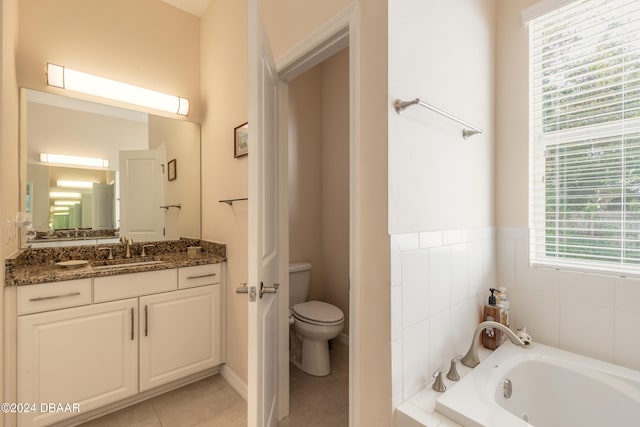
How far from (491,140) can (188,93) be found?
2275 millimetres

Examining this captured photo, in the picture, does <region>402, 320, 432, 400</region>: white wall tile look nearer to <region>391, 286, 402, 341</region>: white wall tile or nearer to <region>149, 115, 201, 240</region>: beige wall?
<region>391, 286, 402, 341</region>: white wall tile

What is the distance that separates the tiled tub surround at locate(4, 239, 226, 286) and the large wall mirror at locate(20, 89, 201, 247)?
74mm

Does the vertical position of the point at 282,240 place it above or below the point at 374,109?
below

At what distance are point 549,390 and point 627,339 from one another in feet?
1.32

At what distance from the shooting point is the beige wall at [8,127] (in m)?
1.35

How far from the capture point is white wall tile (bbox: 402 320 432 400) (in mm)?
1072

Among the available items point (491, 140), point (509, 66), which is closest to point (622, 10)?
point (509, 66)

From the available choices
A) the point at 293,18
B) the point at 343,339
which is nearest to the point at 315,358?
the point at 343,339

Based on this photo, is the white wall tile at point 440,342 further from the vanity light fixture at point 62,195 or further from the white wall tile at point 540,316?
the vanity light fixture at point 62,195

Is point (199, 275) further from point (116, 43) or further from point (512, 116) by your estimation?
point (512, 116)

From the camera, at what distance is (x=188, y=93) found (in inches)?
94.8

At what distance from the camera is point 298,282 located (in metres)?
2.48

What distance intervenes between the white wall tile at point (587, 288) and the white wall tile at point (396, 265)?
3.36ft

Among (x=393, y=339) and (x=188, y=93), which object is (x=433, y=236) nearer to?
(x=393, y=339)
